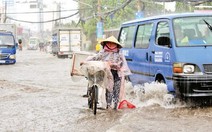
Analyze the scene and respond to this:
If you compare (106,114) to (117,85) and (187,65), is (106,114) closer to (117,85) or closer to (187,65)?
(117,85)

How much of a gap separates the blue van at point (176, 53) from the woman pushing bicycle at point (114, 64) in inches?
32.1

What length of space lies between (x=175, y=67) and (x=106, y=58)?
147cm

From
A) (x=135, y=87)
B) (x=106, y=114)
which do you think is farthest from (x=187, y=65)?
(x=135, y=87)

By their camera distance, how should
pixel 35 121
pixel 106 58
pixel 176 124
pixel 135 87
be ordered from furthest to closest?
1. pixel 135 87
2. pixel 106 58
3. pixel 35 121
4. pixel 176 124

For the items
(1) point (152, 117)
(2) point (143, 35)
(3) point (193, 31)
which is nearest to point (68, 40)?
(2) point (143, 35)

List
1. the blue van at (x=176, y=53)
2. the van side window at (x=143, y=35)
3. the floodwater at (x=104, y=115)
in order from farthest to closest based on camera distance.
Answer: the van side window at (x=143, y=35), the blue van at (x=176, y=53), the floodwater at (x=104, y=115)

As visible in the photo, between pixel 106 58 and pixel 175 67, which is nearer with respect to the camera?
pixel 175 67

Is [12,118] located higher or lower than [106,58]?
lower

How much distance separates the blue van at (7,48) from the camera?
27.9 m

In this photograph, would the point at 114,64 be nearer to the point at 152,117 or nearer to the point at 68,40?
the point at 152,117

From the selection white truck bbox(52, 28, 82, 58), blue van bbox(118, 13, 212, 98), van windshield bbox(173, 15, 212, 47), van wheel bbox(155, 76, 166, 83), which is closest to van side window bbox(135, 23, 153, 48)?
blue van bbox(118, 13, 212, 98)

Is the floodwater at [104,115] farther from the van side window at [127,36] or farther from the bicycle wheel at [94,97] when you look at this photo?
the van side window at [127,36]

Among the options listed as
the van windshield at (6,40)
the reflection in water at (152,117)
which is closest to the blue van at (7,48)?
the van windshield at (6,40)

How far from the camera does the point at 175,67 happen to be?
869 cm
